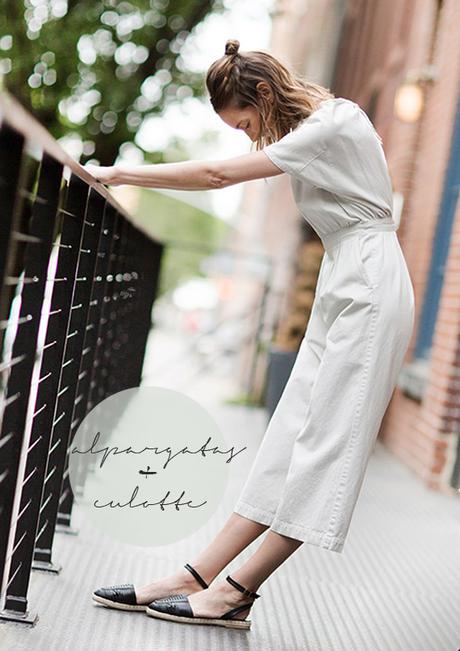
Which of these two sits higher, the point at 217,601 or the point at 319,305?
the point at 319,305

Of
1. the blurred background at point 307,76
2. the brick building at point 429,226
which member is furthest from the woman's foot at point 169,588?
the brick building at point 429,226

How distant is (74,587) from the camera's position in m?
3.06

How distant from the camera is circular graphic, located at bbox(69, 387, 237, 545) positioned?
3.20 m

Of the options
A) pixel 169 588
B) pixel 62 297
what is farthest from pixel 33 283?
pixel 169 588

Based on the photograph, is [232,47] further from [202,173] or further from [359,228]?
[359,228]

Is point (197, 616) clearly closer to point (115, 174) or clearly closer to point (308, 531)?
point (308, 531)

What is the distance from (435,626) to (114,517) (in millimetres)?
1038

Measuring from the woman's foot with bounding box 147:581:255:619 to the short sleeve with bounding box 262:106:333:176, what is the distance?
1146 millimetres

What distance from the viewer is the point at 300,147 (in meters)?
2.77

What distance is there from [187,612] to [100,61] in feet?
23.0

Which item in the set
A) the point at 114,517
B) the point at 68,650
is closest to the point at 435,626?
the point at 114,517

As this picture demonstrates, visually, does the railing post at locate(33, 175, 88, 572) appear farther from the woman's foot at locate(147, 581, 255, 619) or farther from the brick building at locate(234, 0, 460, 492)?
the brick building at locate(234, 0, 460, 492)

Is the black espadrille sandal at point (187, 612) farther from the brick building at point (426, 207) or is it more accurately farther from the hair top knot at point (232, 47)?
the brick building at point (426, 207)

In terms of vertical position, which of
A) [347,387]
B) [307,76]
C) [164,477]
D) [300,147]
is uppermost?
[307,76]
